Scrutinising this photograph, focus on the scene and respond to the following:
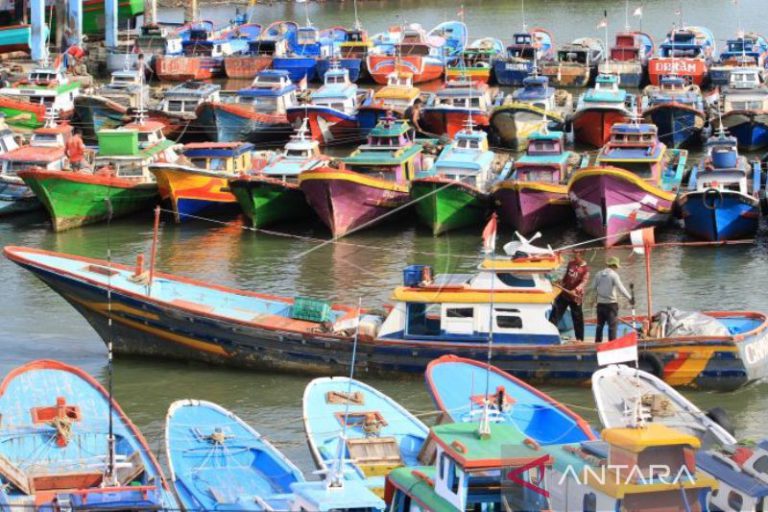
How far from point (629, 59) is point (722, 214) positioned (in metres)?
22.6

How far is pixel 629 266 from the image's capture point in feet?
101

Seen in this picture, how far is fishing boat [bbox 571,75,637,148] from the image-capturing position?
1644 inches

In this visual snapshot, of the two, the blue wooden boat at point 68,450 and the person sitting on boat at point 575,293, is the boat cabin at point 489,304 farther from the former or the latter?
the blue wooden boat at point 68,450

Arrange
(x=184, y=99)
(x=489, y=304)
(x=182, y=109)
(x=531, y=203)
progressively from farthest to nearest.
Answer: (x=184, y=99), (x=182, y=109), (x=531, y=203), (x=489, y=304)

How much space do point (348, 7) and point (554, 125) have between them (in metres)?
39.4

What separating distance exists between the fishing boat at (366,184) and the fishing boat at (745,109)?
841cm

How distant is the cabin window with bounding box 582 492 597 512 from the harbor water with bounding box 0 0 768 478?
5.94m

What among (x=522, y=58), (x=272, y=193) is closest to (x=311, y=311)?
→ (x=272, y=193)

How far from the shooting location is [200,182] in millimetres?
34469

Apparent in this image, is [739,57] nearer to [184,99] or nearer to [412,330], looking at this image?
[184,99]

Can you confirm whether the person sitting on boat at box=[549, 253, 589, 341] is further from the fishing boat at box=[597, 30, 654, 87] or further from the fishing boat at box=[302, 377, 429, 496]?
the fishing boat at box=[597, 30, 654, 87]

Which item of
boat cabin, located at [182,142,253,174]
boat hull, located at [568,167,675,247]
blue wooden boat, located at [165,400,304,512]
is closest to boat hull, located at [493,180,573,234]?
boat hull, located at [568,167,675,247]

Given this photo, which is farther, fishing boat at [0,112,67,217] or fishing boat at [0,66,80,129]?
fishing boat at [0,66,80,129]

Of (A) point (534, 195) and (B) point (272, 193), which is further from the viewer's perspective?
(B) point (272, 193)
